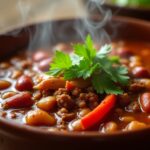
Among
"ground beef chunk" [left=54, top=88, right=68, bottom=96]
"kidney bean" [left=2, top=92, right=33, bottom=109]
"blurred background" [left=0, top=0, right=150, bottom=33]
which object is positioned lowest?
"kidney bean" [left=2, top=92, right=33, bottom=109]

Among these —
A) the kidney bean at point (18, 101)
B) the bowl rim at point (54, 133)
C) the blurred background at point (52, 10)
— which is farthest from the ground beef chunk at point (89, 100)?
the blurred background at point (52, 10)

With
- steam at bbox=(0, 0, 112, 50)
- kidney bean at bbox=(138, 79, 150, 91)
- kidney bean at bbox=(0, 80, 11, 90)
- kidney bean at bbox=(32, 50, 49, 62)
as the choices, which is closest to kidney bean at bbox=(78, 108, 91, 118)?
kidney bean at bbox=(138, 79, 150, 91)

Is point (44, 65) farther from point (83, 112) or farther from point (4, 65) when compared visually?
point (83, 112)

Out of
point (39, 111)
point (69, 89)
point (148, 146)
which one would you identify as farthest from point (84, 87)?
point (148, 146)

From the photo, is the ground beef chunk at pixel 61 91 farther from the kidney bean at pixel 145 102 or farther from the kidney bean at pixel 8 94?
the kidney bean at pixel 145 102

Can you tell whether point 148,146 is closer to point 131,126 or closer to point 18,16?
point 131,126

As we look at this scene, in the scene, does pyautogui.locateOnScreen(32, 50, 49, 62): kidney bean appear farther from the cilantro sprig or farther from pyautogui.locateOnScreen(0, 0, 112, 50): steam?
the cilantro sprig
